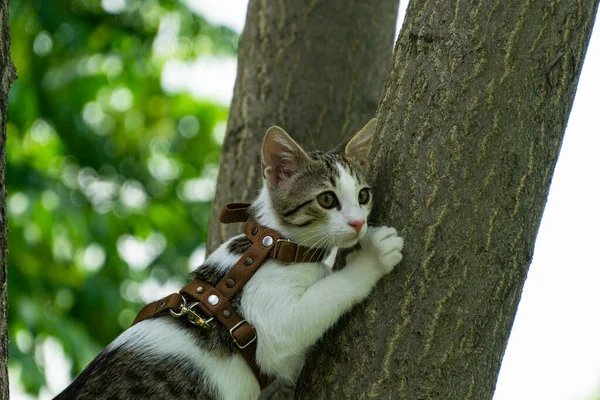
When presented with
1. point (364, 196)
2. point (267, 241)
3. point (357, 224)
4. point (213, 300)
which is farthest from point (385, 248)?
point (213, 300)

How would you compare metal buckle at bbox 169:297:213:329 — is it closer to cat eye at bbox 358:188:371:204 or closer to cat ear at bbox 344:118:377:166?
cat eye at bbox 358:188:371:204

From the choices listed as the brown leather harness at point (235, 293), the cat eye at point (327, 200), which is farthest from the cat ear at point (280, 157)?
the brown leather harness at point (235, 293)

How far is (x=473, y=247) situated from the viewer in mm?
2518

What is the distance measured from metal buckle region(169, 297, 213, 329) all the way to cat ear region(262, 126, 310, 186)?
722 mm

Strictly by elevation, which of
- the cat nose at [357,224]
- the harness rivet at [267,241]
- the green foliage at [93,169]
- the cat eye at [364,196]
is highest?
the cat eye at [364,196]

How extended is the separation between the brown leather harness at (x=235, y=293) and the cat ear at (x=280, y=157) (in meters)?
0.34

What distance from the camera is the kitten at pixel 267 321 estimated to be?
2744mm

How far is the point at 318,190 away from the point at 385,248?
708 millimetres

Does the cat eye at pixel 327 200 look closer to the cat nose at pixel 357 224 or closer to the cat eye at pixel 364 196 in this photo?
the cat eye at pixel 364 196

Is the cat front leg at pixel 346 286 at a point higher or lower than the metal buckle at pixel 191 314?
higher

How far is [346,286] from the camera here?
2.72 meters

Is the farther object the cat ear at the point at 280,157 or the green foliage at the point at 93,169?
the green foliage at the point at 93,169

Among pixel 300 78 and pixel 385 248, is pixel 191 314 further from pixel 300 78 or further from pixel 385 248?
pixel 300 78

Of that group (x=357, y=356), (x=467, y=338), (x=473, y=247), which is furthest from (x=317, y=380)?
(x=473, y=247)
